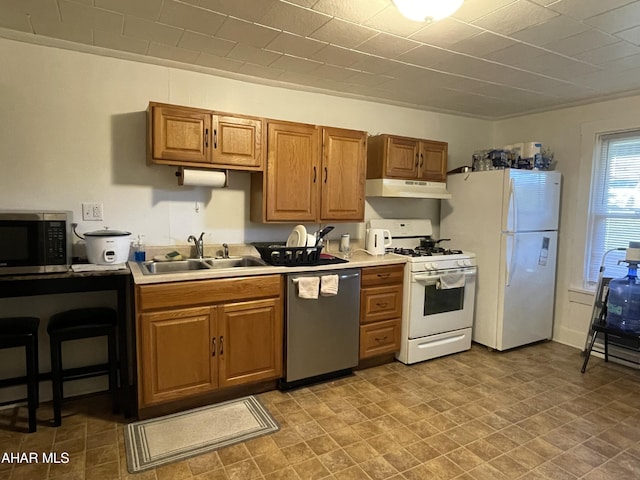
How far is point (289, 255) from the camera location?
2838 millimetres

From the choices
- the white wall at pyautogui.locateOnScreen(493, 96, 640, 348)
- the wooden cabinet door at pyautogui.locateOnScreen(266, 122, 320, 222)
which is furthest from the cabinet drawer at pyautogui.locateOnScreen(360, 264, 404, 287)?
the white wall at pyautogui.locateOnScreen(493, 96, 640, 348)

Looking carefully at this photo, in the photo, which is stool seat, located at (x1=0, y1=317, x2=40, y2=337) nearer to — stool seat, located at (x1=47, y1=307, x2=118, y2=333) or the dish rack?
stool seat, located at (x1=47, y1=307, x2=118, y2=333)

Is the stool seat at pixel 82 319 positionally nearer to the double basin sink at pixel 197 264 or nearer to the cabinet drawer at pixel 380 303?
the double basin sink at pixel 197 264

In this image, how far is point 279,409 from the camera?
2.57 metres

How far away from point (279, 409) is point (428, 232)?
2.38m

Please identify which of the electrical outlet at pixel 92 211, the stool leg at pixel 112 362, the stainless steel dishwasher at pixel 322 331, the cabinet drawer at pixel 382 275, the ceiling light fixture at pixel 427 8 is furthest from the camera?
the cabinet drawer at pixel 382 275

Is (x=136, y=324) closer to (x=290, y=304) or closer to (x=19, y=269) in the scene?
(x=19, y=269)

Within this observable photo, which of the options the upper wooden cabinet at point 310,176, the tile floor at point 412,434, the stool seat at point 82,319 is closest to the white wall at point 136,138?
the upper wooden cabinet at point 310,176

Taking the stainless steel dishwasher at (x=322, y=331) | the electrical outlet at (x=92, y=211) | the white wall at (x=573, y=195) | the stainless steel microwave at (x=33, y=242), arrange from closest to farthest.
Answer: the stainless steel microwave at (x=33, y=242)
the electrical outlet at (x=92, y=211)
the stainless steel dishwasher at (x=322, y=331)
the white wall at (x=573, y=195)

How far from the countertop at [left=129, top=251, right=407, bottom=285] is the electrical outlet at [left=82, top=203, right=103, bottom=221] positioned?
1.30 ft

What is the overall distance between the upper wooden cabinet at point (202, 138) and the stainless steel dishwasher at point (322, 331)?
3.12ft

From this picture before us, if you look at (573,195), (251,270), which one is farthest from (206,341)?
(573,195)

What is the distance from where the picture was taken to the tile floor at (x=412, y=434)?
199 cm

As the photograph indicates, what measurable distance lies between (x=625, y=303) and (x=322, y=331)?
2.59 metres
